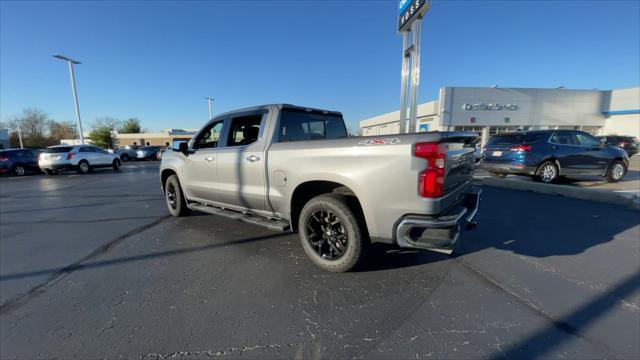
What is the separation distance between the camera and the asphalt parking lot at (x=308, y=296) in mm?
1985

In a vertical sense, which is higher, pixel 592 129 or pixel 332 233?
pixel 592 129

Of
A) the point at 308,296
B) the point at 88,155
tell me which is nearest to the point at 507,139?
the point at 308,296

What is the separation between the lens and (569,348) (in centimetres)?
190

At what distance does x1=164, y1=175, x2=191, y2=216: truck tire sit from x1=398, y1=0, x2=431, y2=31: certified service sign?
18.8ft

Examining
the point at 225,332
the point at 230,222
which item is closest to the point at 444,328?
the point at 225,332

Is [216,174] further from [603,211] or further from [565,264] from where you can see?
[603,211]

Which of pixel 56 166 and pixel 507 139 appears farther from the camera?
pixel 56 166

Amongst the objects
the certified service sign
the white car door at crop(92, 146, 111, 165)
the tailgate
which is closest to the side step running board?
the tailgate

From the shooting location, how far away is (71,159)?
14.4m

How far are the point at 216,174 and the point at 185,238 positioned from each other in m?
1.13

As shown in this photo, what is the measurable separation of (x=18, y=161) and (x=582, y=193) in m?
24.1

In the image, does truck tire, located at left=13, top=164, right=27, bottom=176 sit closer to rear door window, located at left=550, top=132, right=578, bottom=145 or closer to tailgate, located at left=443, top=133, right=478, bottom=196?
tailgate, located at left=443, top=133, right=478, bottom=196

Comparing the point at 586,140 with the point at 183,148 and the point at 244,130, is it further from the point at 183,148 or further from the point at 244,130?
the point at 183,148

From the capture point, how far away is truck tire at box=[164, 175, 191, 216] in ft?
17.1
